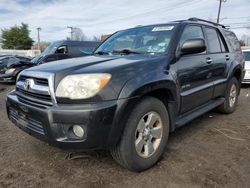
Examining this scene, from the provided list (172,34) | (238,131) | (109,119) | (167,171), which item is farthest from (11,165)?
(238,131)

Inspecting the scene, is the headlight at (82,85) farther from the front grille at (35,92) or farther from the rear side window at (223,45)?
the rear side window at (223,45)

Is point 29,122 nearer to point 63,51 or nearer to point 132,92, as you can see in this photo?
point 132,92

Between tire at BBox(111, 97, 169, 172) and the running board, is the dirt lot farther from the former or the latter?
the running board

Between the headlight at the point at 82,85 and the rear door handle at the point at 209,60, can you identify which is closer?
the headlight at the point at 82,85

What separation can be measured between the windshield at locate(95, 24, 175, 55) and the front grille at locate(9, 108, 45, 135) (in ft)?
5.18

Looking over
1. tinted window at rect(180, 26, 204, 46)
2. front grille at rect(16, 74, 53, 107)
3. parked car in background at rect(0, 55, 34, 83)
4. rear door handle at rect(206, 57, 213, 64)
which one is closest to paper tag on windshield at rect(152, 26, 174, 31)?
tinted window at rect(180, 26, 204, 46)

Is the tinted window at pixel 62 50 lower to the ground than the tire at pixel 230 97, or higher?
higher

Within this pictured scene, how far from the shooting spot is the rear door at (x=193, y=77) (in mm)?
3266

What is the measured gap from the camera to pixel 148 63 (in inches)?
109

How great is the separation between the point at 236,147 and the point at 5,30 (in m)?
59.0

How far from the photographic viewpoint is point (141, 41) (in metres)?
3.60

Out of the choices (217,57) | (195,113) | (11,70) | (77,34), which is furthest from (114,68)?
(77,34)

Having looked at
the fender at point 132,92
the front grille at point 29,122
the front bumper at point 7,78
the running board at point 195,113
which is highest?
the fender at point 132,92

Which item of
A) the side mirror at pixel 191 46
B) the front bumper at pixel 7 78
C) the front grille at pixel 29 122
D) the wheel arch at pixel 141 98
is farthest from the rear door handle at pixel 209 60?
the front bumper at pixel 7 78
